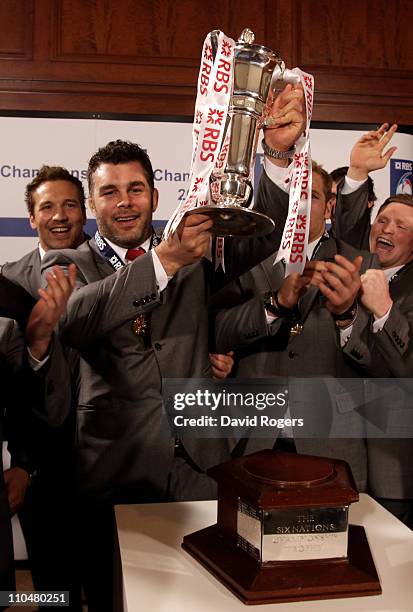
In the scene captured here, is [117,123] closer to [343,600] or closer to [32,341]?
[32,341]

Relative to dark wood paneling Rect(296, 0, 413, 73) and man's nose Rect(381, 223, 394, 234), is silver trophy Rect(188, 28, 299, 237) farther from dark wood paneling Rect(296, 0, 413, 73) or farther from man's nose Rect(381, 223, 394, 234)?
man's nose Rect(381, 223, 394, 234)

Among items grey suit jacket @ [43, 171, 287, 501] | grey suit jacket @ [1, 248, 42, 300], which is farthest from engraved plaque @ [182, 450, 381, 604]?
grey suit jacket @ [1, 248, 42, 300]

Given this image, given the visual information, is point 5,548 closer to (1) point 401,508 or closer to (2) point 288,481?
(2) point 288,481

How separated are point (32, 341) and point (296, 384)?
29.7 inches

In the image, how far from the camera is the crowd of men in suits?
6.15 feet

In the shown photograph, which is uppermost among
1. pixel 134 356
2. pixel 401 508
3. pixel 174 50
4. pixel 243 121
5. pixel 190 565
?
pixel 174 50

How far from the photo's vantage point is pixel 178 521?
5.30 feet

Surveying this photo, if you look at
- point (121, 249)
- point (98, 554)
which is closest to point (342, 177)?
point (121, 249)

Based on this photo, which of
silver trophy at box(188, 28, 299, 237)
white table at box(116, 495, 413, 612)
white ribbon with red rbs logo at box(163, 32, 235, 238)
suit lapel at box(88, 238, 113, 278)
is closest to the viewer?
white table at box(116, 495, 413, 612)

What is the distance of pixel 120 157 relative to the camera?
1949 mm

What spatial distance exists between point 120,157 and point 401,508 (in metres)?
1.33

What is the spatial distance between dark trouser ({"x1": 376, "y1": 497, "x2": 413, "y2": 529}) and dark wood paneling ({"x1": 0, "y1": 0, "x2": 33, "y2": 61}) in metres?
1.65

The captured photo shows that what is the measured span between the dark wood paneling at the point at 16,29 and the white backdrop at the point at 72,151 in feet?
0.60

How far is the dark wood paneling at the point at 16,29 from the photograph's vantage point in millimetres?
1891
